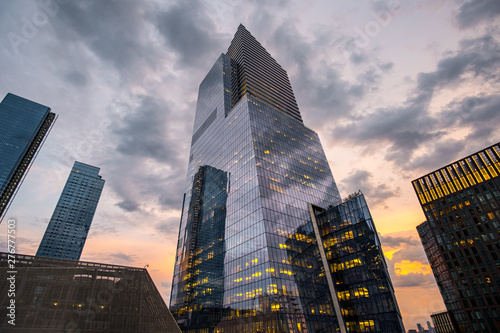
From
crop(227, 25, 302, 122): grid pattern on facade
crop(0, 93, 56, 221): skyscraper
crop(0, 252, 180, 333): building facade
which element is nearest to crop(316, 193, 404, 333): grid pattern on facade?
crop(0, 252, 180, 333): building facade

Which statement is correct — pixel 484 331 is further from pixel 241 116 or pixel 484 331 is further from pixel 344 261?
pixel 241 116

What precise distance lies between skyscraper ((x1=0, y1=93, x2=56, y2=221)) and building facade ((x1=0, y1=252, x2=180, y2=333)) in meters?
168

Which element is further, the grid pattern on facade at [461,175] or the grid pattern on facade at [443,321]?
the grid pattern on facade at [443,321]

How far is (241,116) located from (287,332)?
6997 centimetres

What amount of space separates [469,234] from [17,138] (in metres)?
261

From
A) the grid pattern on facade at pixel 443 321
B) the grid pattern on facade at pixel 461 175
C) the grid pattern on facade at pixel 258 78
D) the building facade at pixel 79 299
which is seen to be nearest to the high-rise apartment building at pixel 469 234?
the grid pattern on facade at pixel 461 175

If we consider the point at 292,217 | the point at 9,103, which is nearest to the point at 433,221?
the point at 292,217

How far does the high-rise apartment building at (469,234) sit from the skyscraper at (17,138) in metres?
231

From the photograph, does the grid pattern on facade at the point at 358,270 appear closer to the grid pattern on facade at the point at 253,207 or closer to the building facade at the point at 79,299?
the grid pattern on facade at the point at 253,207

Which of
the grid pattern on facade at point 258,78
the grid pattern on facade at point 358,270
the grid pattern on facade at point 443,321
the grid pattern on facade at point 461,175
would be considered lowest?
the grid pattern on facade at point 443,321

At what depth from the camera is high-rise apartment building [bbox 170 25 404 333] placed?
58.1m

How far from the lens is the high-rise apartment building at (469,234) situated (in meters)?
82.2

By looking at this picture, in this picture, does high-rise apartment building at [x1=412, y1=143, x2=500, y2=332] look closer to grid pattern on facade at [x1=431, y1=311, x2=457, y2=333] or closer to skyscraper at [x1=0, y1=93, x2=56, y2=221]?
grid pattern on facade at [x1=431, y1=311, x2=457, y2=333]

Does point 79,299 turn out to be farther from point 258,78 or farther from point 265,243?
point 258,78
